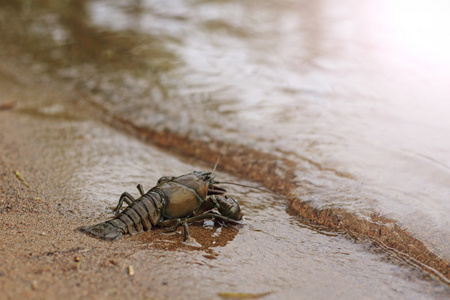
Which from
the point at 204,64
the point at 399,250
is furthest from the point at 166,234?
the point at 204,64

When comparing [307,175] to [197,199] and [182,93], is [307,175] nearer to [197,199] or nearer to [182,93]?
[197,199]

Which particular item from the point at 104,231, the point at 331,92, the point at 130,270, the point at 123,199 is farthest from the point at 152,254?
the point at 331,92

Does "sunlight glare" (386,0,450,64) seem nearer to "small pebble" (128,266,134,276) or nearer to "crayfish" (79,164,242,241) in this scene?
"crayfish" (79,164,242,241)

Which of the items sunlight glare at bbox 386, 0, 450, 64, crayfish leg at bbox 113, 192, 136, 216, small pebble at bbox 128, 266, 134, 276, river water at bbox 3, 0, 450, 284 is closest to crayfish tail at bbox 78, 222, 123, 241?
crayfish leg at bbox 113, 192, 136, 216

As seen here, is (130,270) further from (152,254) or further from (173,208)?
(173,208)

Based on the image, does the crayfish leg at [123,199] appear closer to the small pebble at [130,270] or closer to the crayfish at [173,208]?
the crayfish at [173,208]

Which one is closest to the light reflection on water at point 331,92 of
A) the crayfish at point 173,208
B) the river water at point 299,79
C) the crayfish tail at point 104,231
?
the river water at point 299,79
